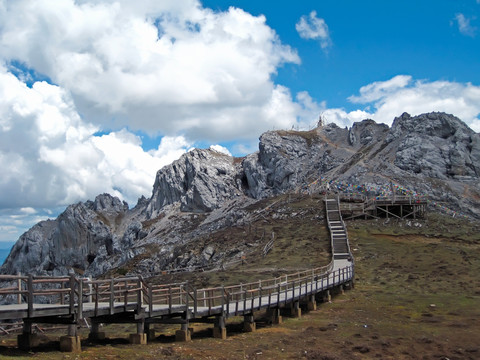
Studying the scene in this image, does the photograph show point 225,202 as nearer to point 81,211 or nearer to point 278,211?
point 81,211

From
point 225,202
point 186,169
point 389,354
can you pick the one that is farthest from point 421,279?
point 186,169

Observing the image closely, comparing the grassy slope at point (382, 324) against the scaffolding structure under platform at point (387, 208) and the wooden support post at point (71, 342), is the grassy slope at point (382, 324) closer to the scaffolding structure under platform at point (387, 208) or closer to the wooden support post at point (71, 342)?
the wooden support post at point (71, 342)

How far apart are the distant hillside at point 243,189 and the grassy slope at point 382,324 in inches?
698

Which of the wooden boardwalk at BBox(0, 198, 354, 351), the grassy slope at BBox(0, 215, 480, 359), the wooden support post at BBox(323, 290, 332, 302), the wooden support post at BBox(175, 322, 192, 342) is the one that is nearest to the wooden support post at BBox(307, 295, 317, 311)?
the wooden boardwalk at BBox(0, 198, 354, 351)

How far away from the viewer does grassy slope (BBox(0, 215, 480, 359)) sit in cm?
1733

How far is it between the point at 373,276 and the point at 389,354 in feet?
77.3

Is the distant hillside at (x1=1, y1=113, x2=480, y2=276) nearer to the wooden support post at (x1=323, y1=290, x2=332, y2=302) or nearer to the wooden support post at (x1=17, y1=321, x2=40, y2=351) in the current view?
the wooden support post at (x1=323, y1=290, x2=332, y2=302)

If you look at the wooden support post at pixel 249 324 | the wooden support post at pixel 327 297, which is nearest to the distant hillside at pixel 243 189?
the wooden support post at pixel 327 297

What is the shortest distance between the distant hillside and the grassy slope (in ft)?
58.1

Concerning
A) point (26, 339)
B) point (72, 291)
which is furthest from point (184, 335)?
point (26, 339)

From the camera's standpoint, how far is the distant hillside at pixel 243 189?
231 ft

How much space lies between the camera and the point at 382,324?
23656mm

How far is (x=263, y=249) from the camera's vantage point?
1983 inches

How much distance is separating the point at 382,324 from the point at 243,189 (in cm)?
12107
